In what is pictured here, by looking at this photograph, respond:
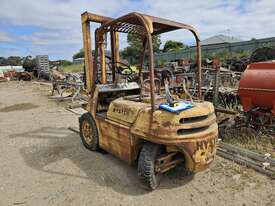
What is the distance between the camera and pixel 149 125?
10.4 ft

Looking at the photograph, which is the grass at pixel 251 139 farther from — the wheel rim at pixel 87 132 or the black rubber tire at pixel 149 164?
the wheel rim at pixel 87 132

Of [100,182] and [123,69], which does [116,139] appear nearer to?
[100,182]

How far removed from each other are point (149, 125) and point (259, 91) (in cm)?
305

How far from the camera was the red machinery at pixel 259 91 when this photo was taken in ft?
16.2

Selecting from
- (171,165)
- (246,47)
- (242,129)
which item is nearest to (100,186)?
(171,165)

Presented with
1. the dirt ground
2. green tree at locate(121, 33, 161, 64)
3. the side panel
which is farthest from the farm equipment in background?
the side panel

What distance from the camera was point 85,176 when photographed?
12.6 ft

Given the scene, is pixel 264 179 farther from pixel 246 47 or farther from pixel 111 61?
pixel 246 47

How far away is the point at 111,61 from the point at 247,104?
9.98 ft

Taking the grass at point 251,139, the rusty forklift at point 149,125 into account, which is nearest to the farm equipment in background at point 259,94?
the grass at point 251,139

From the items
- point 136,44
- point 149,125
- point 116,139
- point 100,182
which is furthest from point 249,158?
point 136,44

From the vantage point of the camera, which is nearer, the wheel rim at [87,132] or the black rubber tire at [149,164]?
the black rubber tire at [149,164]

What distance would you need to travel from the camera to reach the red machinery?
16.2ft

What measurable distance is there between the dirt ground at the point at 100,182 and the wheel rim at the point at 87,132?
228 millimetres
